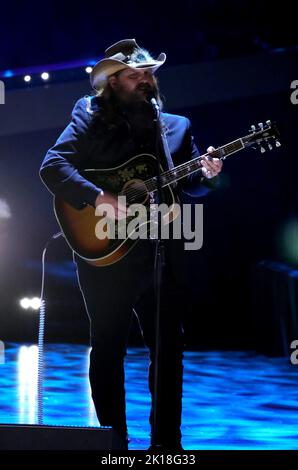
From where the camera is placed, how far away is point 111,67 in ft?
11.8

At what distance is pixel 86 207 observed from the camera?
359cm

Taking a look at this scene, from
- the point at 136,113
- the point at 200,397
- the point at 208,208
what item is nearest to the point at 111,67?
the point at 136,113

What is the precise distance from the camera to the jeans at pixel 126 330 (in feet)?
11.4

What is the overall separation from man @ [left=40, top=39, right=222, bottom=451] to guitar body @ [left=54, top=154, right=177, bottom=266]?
34 millimetres

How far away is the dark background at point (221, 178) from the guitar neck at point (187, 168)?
4.15 meters

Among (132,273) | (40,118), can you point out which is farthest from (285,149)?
(132,273)

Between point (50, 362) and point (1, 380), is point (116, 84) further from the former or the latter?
point (50, 362)

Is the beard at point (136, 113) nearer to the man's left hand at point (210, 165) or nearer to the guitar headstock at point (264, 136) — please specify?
the man's left hand at point (210, 165)

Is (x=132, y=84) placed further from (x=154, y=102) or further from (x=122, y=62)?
(x=154, y=102)

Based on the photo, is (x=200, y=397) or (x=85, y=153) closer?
(x=85, y=153)

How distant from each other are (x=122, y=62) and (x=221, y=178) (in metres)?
5.60


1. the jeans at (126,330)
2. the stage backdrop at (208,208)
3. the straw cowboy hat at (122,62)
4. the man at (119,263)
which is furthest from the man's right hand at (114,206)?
the stage backdrop at (208,208)

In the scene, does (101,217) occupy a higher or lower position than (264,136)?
lower

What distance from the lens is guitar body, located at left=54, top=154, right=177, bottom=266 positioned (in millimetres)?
3516
